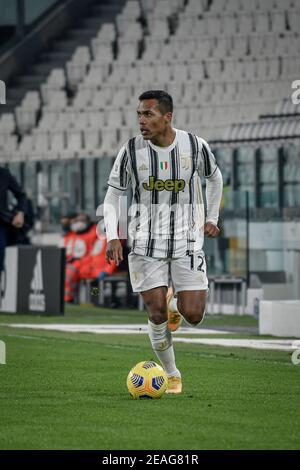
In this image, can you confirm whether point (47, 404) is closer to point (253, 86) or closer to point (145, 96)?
point (145, 96)

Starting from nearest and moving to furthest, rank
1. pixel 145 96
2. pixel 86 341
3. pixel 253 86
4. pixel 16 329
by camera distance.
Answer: pixel 145 96 → pixel 86 341 → pixel 16 329 → pixel 253 86

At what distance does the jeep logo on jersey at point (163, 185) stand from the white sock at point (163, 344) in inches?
37.1

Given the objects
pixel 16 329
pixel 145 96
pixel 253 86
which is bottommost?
pixel 16 329

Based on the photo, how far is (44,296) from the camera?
22.3 m

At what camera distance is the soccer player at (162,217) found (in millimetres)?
9984

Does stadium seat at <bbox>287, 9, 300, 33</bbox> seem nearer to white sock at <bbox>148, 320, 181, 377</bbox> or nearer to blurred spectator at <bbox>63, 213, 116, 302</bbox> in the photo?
blurred spectator at <bbox>63, 213, 116, 302</bbox>

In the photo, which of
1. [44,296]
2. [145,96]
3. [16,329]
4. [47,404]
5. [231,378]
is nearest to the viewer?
[47,404]

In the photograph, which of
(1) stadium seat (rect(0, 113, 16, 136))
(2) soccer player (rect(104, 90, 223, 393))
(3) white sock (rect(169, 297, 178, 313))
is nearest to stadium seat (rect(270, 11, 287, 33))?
(1) stadium seat (rect(0, 113, 16, 136))

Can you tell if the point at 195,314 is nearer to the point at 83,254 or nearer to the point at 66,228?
the point at 83,254

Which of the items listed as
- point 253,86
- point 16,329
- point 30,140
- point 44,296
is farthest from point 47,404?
point 30,140

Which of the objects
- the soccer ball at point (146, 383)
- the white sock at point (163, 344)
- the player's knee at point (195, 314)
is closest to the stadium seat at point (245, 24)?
the player's knee at point (195, 314)

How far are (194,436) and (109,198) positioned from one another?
3020 mm

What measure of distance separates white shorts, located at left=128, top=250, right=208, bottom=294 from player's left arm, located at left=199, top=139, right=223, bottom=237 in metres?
0.25

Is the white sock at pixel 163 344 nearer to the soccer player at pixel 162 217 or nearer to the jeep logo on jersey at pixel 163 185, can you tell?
the soccer player at pixel 162 217
